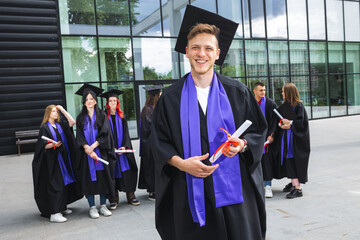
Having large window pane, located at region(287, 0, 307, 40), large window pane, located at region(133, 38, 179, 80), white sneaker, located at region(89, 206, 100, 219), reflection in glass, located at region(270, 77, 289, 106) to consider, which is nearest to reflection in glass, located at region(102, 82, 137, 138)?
large window pane, located at region(133, 38, 179, 80)

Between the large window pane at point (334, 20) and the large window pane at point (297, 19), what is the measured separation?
1709mm

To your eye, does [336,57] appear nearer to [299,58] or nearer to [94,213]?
[299,58]

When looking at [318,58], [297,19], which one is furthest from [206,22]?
[318,58]

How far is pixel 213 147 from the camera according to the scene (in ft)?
6.54

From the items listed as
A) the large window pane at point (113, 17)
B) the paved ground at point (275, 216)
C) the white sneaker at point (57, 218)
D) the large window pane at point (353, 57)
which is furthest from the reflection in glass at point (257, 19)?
the white sneaker at point (57, 218)

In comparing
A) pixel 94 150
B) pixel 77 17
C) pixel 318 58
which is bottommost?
pixel 94 150

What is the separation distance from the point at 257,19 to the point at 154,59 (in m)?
6.05

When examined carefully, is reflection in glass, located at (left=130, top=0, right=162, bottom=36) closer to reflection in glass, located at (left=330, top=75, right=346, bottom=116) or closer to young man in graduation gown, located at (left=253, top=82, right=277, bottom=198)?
young man in graduation gown, located at (left=253, top=82, right=277, bottom=198)

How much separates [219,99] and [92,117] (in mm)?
3078

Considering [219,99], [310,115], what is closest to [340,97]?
[310,115]

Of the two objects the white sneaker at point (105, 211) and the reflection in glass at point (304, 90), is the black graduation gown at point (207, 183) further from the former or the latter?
the reflection in glass at point (304, 90)

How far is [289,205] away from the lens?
462 centimetres

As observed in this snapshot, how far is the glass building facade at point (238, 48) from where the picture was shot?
12422 mm

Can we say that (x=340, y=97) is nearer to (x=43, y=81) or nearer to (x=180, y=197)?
(x=43, y=81)
